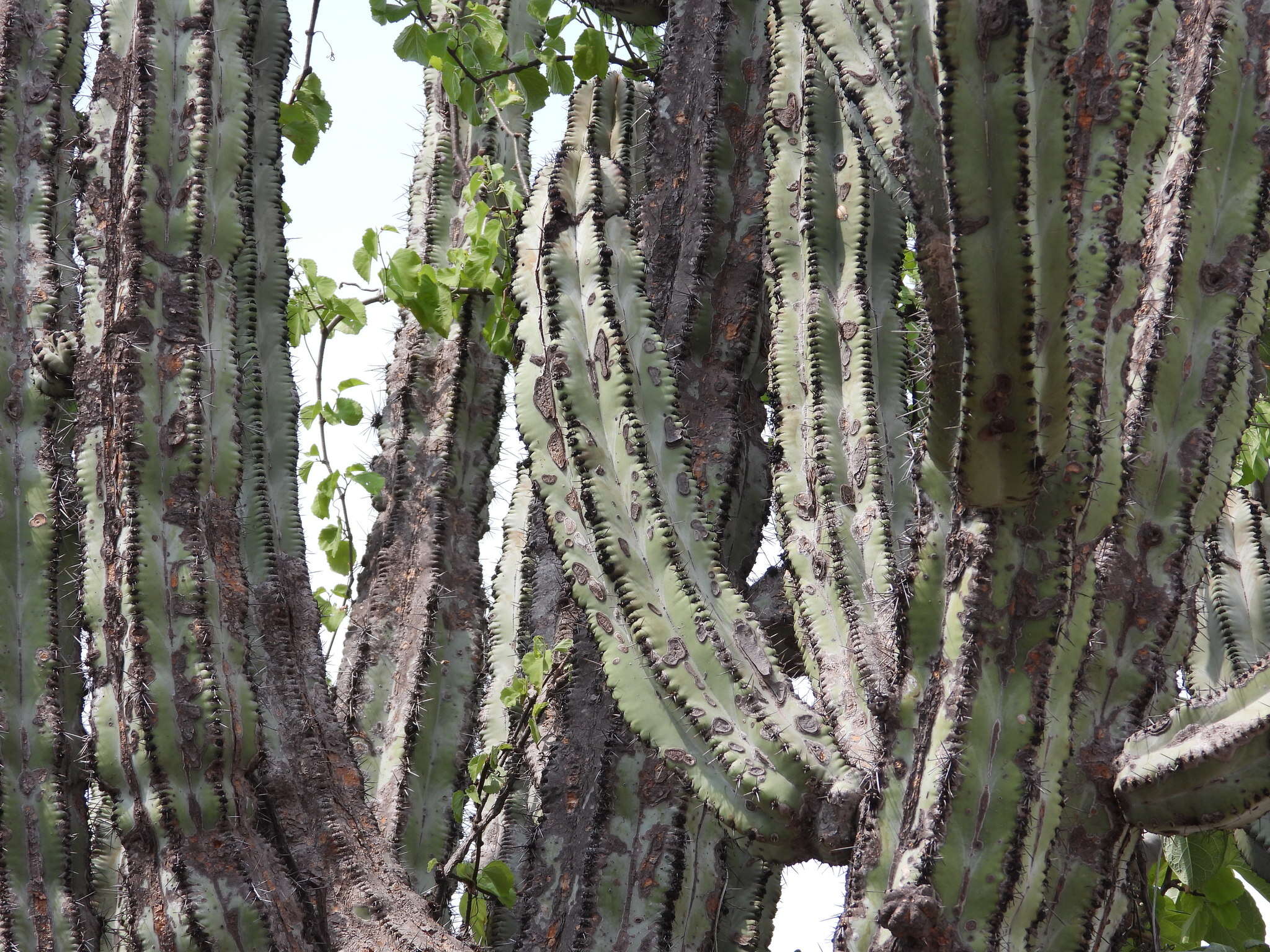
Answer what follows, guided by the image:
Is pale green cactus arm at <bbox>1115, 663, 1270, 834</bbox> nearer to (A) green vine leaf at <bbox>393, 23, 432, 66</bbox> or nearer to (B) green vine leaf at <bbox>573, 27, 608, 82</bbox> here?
(B) green vine leaf at <bbox>573, 27, 608, 82</bbox>

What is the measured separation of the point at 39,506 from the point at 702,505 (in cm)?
139

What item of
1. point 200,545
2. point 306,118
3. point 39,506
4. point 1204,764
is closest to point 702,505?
point 200,545

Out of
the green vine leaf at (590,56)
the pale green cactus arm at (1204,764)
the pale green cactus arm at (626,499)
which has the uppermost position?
the green vine leaf at (590,56)

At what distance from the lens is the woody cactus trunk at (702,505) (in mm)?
1929

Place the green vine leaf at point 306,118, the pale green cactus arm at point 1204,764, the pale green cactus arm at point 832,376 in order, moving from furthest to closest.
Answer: the green vine leaf at point 306,118, the pale green cactus arm at point 832,376, the pale green cactus arm at point 1204,764

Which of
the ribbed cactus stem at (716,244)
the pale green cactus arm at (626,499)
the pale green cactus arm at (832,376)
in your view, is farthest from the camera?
the ribbed cactus stem at (716,244)

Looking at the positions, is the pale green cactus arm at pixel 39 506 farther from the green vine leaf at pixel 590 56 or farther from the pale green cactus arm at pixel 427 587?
the green vine leaf at pixel 590 56

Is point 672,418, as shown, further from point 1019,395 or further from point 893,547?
point 1019,395

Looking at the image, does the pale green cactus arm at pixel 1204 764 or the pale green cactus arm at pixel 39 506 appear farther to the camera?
the pale green cactus arm at pixel 39 506

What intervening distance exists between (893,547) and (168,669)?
4.24 feet

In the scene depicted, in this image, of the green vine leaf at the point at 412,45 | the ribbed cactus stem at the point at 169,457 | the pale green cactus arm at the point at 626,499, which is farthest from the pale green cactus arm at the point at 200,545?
the green vine leaf at the point at 412,45

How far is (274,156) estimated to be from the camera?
9.96ft

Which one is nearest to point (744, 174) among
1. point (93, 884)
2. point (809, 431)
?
point (809, 431)

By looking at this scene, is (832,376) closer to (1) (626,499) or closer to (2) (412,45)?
(1) (626,499)
